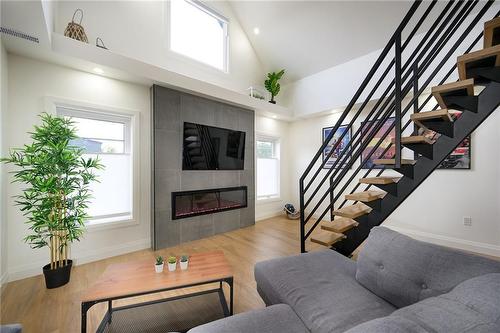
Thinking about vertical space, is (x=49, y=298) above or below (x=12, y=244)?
below

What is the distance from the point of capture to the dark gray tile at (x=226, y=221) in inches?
155

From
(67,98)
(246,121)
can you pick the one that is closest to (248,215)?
(246,121)

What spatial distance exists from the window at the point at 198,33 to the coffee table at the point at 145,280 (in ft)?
11.7

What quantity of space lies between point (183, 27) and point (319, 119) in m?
3.50

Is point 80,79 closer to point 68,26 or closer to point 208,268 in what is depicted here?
point 68,26

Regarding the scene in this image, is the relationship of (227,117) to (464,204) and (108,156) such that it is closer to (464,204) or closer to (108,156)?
(108,156)

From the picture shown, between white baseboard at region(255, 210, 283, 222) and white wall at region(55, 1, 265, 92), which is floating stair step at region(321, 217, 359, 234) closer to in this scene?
white baseboard at region(255, 210, 283, 222)

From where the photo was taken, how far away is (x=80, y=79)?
2725mm

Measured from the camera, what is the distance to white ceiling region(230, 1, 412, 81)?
3416mm

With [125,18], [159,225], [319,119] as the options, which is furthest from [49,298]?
[319,119]

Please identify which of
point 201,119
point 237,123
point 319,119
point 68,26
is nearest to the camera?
point 68,26

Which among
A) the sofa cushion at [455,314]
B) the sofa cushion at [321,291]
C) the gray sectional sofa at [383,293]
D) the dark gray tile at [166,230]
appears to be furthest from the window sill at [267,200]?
the sofa cushion at [455,314]

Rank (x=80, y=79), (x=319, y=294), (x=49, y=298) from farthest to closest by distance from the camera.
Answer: (x=80, y=79) → (x=49, y=298) → (x=319, y=294)

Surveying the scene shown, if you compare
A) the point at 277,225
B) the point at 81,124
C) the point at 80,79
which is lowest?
the point at 277,225
